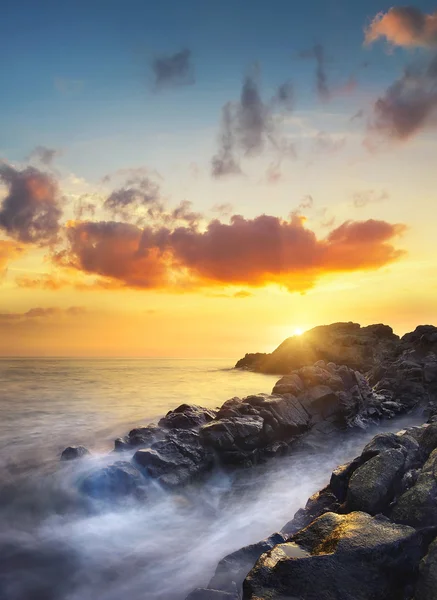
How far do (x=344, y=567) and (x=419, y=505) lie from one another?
248 centimetres

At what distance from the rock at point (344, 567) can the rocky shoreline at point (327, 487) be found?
0.06 ft

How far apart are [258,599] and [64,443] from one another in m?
18.4

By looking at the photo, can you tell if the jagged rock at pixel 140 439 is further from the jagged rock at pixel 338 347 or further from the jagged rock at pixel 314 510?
the jagged rock at pixel 338 347

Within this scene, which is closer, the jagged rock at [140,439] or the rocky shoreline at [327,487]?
the rocky shoreline at [327,487]

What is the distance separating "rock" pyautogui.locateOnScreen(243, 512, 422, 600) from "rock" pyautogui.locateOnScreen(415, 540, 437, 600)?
0.56m

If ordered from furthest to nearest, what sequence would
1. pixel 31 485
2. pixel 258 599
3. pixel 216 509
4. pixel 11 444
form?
pixel 11 444
pixel 31 485
pixel 216 509
pixel 258 599

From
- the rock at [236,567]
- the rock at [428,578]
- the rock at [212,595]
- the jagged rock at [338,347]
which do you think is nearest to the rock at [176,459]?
the rock at [236,567]

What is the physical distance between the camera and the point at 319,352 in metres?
80.4

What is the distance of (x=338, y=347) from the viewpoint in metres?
76.2

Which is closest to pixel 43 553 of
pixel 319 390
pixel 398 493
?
pixel 398 493

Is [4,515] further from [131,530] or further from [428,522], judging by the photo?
[428,522]

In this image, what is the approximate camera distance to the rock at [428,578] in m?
6.43

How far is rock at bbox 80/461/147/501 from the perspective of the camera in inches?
562

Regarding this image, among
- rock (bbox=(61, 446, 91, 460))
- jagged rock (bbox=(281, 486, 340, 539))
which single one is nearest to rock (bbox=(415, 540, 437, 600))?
jagged rock (bbox=(281, 486, 340, 539))
